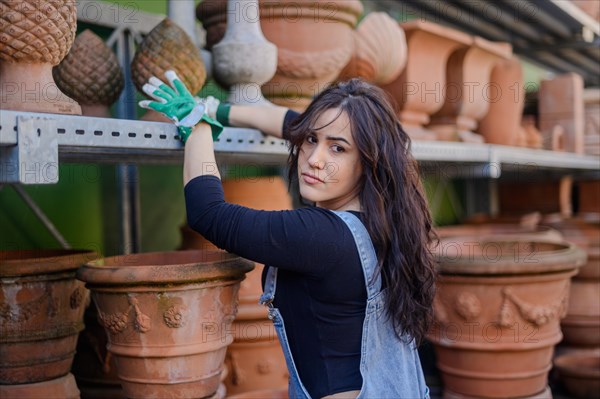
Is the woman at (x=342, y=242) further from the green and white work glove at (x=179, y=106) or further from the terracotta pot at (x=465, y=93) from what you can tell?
the terracotta pot at (x=465, y=93)

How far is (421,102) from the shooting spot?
92.1 inches

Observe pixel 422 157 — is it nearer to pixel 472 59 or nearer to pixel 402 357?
pixel 472 59

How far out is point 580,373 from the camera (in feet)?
7.80

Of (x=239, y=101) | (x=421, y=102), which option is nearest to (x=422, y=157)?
(x=421, y=102)

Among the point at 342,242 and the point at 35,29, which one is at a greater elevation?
the point at 35,29

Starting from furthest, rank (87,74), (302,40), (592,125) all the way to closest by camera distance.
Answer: (592,125), (302,40), (87,74)

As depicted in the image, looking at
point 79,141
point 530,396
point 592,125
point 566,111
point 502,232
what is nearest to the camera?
point 79,141

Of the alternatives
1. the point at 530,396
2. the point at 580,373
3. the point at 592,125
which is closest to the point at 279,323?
the point at 530,396

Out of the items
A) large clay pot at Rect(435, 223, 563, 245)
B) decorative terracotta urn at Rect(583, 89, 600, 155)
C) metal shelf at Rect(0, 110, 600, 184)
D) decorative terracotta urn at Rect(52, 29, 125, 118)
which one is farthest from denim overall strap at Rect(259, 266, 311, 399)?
decorative terracotta urn at Rect(583, 89, 600, 155)

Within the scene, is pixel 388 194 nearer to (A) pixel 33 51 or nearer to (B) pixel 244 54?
(B) pixel 244 54

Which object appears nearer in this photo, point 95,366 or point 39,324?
point 39,324

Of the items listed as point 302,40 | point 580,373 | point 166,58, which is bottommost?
point 580,373

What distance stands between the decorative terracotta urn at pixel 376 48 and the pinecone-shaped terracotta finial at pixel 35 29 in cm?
101

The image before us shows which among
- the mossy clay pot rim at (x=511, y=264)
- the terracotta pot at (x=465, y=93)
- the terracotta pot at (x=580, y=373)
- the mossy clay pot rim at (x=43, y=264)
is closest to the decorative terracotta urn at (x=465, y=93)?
the terracotta pot at (x=465, y=93)
